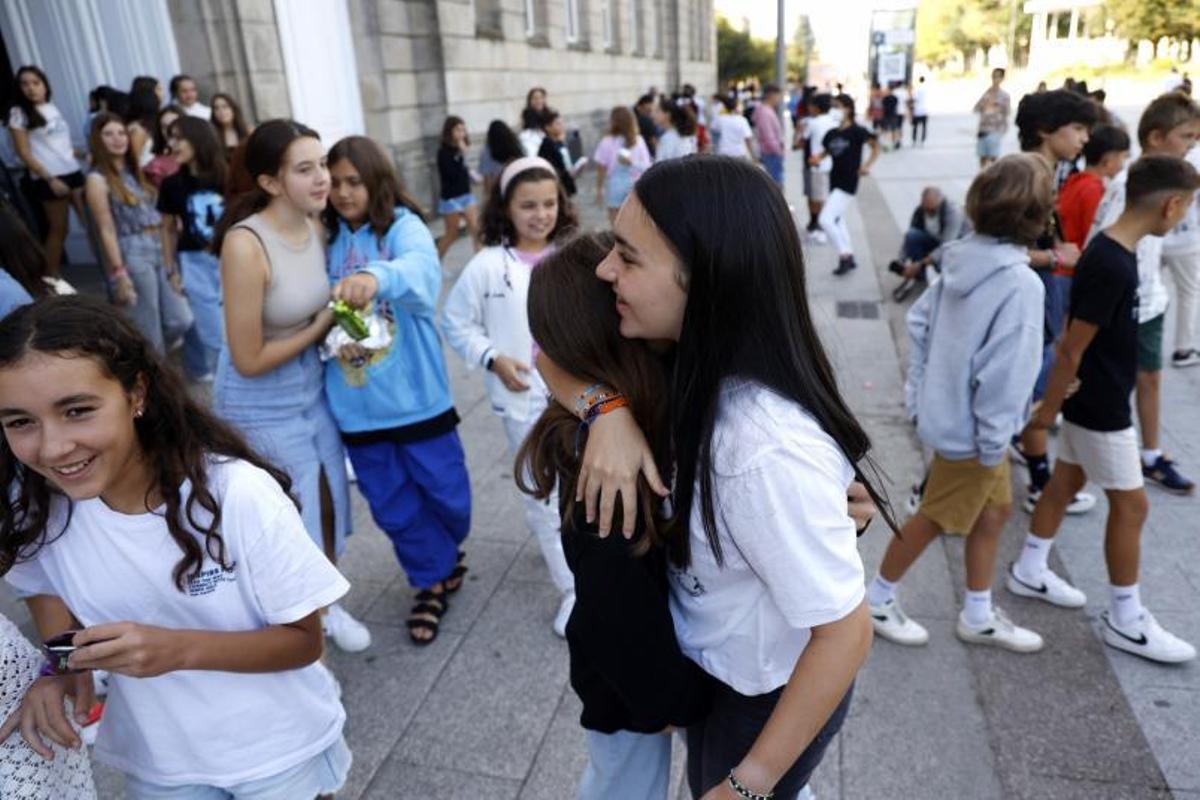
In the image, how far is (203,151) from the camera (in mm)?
4719

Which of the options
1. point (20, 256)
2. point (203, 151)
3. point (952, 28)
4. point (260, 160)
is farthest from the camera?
point (952, 28)

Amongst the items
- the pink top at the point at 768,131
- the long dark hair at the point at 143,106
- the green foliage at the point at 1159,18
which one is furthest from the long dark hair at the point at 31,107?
the green foliage at the point at 1159,18

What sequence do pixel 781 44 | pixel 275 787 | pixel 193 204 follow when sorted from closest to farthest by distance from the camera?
pixel 275 787, pixel 193 204, pixel 781 44

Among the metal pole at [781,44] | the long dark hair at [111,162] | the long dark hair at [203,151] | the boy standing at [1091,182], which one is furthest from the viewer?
the metal pole at [781,44]

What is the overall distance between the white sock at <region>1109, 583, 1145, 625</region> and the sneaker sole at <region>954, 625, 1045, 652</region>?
29 cm

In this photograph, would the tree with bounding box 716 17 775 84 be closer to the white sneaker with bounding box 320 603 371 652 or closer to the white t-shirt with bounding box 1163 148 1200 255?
the white t-shirt with bounding box 1163 148 1200 255

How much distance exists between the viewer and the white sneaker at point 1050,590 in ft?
11.0

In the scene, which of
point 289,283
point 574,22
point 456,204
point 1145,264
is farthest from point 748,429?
point 574,22

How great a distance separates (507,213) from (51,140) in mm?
6420

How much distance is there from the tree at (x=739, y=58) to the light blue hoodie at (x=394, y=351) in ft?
178

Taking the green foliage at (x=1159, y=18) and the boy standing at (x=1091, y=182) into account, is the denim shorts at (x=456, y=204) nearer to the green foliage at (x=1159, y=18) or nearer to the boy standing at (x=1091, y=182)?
the boy standing at (x=1091, y=182)

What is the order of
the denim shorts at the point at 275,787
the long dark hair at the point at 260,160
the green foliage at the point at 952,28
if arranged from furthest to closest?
the green foliage at the point at 952,28
the long dark hair at the point at 260,160
the denim shorts at the point at 275,787

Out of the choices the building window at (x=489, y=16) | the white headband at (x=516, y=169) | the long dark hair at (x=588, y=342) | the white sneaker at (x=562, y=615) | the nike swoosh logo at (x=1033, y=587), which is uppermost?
the building window at (x=489, y=16)

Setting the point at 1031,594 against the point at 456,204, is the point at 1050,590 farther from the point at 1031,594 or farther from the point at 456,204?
the point at 456,204
